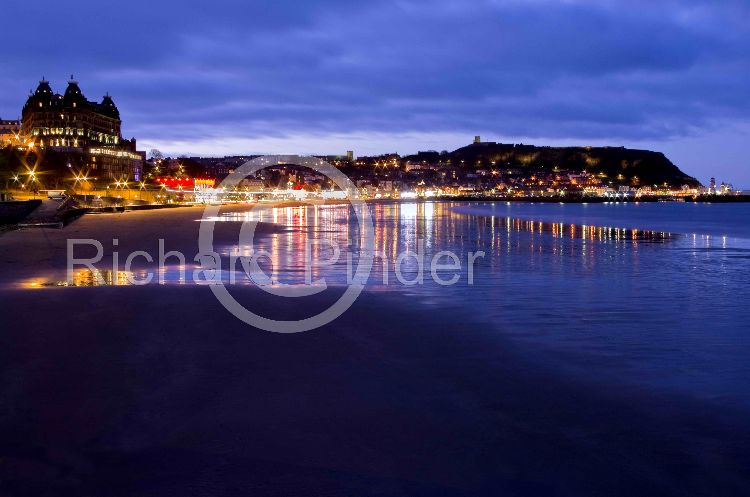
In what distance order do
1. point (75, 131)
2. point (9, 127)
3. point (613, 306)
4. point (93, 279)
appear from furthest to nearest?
point (9, 127), point (75, 131), point (93, 279), point (613, 306)

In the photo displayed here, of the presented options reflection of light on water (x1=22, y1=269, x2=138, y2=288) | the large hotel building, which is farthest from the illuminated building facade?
reflection of light on water (x1=22, y1=269, x2=138, y2=288)

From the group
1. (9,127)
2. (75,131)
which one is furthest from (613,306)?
(9,127)

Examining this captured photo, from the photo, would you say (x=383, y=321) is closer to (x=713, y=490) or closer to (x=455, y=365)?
(x=455, y=365)

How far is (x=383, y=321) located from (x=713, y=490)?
22.4 feet

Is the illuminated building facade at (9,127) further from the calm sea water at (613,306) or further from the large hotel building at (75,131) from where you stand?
the calm sea water at (613,306)

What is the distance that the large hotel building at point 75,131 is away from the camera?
14450 centimetres

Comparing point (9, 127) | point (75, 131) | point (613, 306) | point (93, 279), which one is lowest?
point (613, 306)

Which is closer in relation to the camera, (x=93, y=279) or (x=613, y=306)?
(x=613, y=306)

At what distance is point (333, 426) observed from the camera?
246 inches

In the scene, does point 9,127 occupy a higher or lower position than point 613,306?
higher

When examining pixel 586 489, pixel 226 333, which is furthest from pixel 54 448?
pixel 226 333

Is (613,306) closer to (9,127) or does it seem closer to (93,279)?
(93,279)

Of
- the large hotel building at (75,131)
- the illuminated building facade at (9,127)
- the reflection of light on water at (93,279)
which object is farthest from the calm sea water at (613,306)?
the illuminated building facade at (9,127)

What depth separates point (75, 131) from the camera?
149875 mm
